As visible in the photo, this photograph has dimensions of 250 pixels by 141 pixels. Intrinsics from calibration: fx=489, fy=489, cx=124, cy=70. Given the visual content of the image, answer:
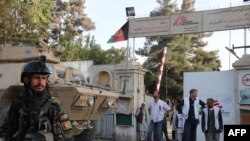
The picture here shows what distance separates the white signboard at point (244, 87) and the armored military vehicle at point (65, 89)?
4588 millimetres

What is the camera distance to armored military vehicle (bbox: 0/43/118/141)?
32.0ft

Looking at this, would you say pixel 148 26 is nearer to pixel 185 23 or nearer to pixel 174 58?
pixel 185 23

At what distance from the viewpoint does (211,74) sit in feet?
50.4

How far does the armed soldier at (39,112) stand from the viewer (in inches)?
158

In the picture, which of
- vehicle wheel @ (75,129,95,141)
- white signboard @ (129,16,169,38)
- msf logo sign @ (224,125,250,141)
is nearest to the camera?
msf logo sign @ (224,125,250,141)

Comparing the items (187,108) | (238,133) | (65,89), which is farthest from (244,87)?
(238,133)

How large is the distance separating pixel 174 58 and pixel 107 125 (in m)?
28.8

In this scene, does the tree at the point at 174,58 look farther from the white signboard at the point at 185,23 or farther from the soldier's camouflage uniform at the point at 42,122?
the soldier's camouflage uniform at the point at 42,122

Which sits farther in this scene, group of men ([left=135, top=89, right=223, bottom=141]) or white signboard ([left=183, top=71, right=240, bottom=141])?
white signboard ([left=183, top=71, right=240, bottom=141])

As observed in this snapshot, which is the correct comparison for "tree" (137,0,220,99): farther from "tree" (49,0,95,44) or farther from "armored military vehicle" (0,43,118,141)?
"armored military vehicle" (0,43,118,141)

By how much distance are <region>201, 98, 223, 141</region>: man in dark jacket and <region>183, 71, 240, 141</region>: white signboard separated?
3232 mm

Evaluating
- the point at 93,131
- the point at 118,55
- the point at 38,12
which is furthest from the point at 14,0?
the point at 118,55

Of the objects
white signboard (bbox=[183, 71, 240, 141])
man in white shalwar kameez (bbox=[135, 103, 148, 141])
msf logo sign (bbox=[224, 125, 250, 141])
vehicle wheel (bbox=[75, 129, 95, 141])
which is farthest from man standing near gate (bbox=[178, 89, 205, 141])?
msf logo sign (bbox=[224, 125, 250, 141])

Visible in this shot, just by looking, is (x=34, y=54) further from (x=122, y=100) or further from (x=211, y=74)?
(x=211, y=74)
